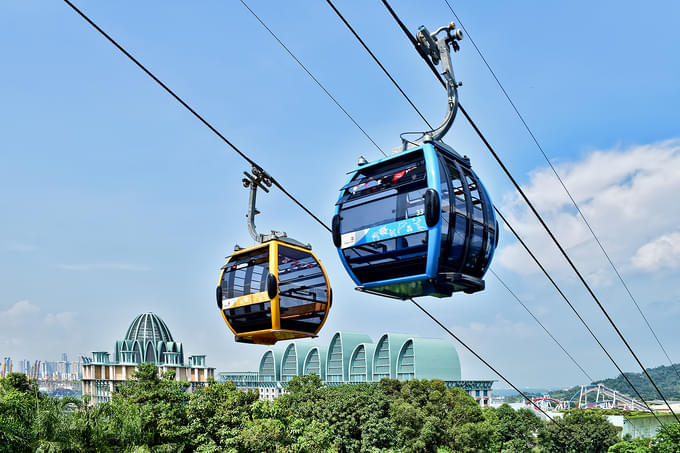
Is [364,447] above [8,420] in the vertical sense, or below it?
below

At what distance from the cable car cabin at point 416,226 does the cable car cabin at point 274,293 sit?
6.21ft

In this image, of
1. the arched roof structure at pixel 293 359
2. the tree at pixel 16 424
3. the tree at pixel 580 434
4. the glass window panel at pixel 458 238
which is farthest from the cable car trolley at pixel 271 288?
the arched roof structure at pixel 293 359

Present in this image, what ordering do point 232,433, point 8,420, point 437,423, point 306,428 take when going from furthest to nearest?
point 437,423 → point 306,428 → point 232,433 → point 8,420

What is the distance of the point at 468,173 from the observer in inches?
272

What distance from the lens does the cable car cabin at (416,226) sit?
246 inches

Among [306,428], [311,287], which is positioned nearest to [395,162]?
[311,287]

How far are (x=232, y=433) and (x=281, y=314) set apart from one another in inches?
544

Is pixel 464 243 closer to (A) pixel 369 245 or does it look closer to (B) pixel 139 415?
(A) pixel 369 245

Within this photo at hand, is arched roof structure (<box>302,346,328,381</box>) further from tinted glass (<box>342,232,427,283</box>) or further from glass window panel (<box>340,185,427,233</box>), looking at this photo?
glass window panel (<box>340,185,427,233</box>)

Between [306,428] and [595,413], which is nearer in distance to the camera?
[306,428]

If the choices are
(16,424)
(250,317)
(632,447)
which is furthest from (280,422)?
(632,447)

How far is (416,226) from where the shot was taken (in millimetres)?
6238

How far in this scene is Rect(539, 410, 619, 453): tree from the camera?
148 ft

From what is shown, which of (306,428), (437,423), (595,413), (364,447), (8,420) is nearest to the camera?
(8,420)
